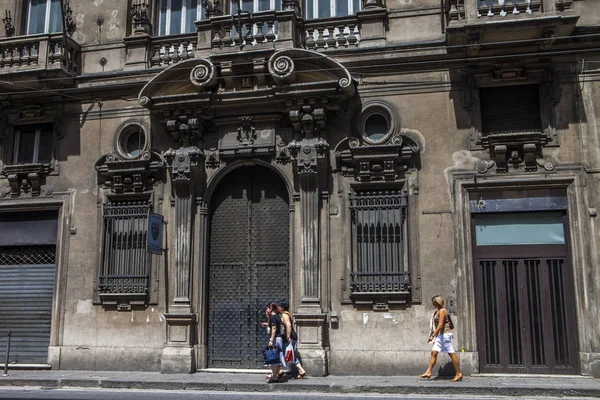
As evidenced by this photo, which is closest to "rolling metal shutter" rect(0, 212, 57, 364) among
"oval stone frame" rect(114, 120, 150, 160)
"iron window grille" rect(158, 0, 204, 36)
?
"oval stone frame" rect(114, 120, 150, 160)

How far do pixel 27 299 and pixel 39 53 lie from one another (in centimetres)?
592

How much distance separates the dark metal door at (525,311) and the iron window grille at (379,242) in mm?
1664

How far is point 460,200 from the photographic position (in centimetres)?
1352

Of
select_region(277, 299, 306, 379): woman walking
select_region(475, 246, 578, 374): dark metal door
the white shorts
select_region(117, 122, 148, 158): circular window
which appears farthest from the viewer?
select_region(117, 122, 148, 158): circular window

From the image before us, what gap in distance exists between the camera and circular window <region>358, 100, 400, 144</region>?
14.0m

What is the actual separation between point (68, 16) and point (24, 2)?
1591mm

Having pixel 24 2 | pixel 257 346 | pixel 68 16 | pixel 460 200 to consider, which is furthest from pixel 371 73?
pixel 24 2

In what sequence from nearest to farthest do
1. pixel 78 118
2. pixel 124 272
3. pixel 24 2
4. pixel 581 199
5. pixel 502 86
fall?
pixel 581 199 → pixel 502 86 → pixel 124 272 → pixel 78 118 → pixel 24 2

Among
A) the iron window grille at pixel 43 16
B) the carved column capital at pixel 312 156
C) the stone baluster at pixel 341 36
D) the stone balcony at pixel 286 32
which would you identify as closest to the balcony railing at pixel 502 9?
the stone balcony at pixel 286 32

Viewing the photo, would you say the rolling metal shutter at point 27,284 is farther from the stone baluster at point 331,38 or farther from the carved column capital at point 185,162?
the stone baluster at point 331,38

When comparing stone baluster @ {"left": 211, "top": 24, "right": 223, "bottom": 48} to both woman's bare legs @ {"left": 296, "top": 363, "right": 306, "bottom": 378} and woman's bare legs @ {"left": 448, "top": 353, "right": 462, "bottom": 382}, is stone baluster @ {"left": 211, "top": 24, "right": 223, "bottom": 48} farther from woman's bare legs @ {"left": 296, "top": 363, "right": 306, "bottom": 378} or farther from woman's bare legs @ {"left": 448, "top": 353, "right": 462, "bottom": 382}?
woman's bare legs @ {"left": 448, "top": 353, "right": 462, "bottom": 382}

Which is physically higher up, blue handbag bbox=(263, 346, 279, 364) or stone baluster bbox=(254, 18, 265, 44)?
stone baluster bbox=(254, 18, 265, 44)

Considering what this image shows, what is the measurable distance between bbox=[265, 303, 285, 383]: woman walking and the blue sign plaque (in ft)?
10.3

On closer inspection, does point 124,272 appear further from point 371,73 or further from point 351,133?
point 371,73
